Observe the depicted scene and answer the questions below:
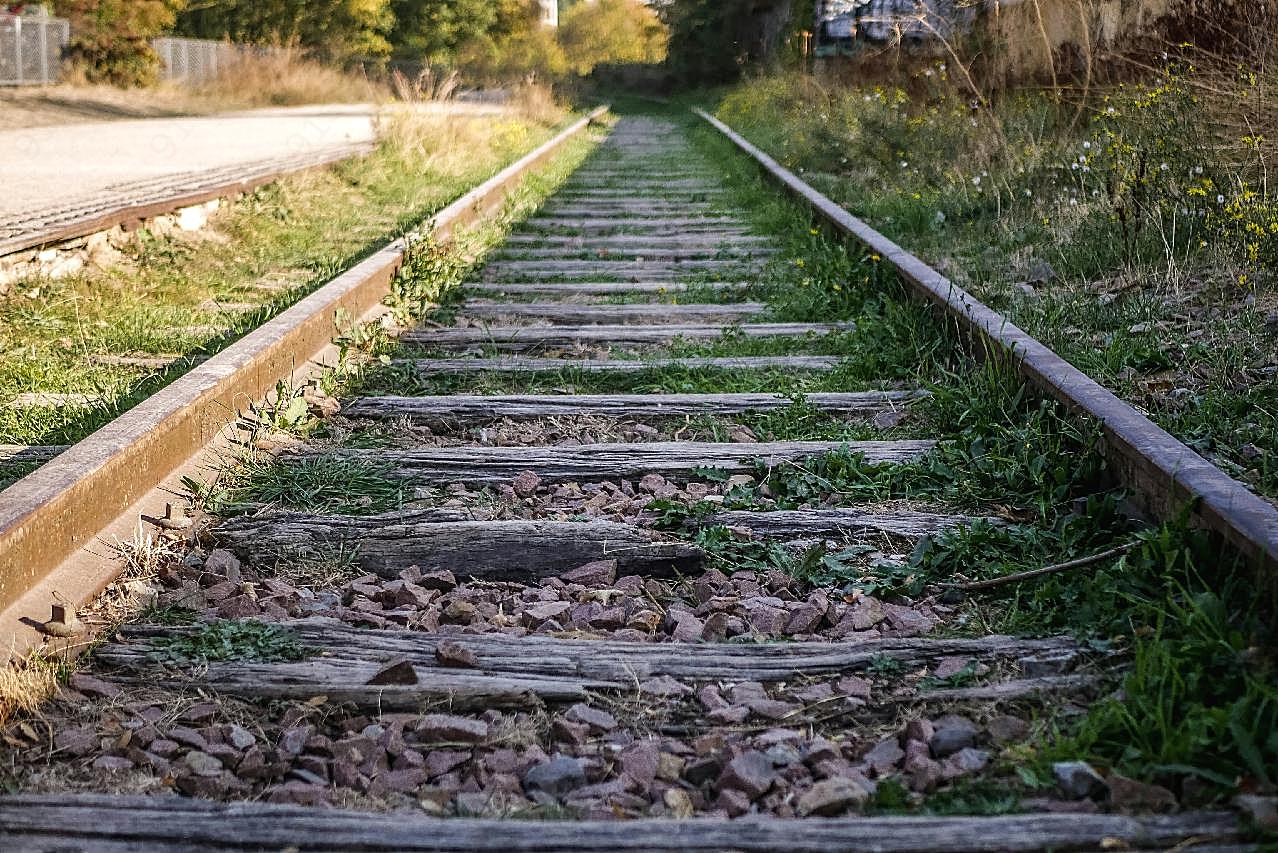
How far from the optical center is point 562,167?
1377cm

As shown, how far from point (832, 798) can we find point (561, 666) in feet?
1.99

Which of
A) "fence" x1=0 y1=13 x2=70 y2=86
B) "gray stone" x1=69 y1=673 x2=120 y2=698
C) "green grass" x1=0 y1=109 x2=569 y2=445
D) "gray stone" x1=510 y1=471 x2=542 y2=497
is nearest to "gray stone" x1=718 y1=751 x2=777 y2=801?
"gray stone" x1=69 y1=673 x2=120 y2=698

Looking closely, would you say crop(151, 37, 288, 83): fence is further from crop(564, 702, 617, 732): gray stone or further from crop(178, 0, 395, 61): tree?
crop(564, 702, 617, 732): gray stone

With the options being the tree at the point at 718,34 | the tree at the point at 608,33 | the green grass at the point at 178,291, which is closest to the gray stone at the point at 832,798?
the green grass at the point at 178,291

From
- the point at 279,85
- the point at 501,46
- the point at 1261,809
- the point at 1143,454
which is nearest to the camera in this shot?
the point at 1261,809

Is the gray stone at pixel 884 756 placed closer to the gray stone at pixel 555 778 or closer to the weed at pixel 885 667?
the weed at pixel 885 667

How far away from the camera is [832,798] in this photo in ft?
5.73

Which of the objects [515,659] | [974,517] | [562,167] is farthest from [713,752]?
[562,167]

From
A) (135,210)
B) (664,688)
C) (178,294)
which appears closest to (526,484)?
(664,688)

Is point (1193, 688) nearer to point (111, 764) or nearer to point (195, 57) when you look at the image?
point (111, 764)

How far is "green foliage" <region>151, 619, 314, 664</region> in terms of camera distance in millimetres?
2215

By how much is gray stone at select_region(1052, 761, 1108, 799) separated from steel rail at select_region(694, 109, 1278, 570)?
491 mm

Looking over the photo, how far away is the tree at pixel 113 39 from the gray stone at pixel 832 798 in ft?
91.6

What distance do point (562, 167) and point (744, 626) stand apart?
11.9 meters
